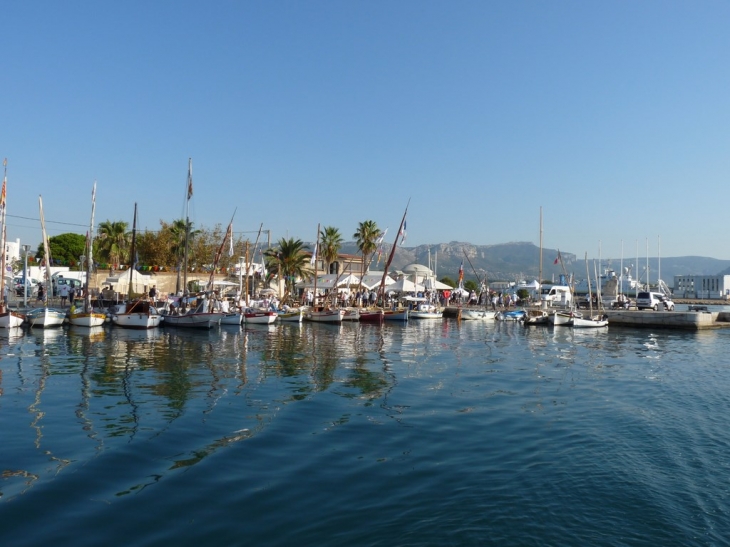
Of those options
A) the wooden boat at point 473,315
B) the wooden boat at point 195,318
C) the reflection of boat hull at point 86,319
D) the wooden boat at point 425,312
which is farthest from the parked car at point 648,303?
the reflection of boat hull at point 86,319

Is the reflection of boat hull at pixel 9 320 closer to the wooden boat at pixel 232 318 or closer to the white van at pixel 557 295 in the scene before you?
the wooden boat at pixel 232 318

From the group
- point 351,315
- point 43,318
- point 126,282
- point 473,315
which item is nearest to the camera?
point 43,318

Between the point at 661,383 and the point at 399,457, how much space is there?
1488cm

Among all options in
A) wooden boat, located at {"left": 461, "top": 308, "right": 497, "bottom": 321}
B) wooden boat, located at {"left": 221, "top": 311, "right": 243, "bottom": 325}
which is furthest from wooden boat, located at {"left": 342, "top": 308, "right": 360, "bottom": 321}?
wooden boat, located at {"left": 461, "top": 308, "right": 497, "bottom": 321}

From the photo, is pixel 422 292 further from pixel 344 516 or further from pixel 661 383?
pixel 344 516

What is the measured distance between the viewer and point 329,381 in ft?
73.2

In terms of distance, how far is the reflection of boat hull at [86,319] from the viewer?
41.1 metres

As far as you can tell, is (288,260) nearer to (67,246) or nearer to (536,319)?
(536,319)

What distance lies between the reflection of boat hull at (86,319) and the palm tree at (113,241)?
107ft

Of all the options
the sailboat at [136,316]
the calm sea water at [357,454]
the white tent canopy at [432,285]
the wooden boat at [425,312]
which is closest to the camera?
the calm sea water at [357,454]

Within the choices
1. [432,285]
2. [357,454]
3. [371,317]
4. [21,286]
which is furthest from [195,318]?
[432,285]

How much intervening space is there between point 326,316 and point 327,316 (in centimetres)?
9

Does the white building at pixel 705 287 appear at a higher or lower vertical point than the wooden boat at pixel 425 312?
higher

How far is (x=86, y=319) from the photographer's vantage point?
41094 mm
